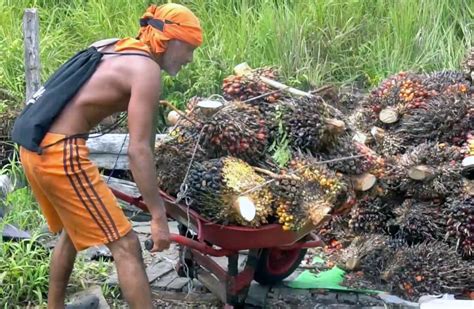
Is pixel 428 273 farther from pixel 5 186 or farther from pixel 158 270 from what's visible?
pixel 5 186

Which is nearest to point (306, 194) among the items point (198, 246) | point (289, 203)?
point (289, 203)

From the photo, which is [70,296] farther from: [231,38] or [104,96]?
[231,38]

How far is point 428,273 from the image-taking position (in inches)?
226

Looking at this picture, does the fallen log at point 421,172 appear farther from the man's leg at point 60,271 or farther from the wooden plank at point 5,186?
the wooden plank at point 5,186

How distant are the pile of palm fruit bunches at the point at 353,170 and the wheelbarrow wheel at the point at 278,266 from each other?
0.28 meters

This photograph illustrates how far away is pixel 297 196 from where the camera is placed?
5.03 meters

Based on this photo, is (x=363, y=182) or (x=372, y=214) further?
(x=372, y=214)

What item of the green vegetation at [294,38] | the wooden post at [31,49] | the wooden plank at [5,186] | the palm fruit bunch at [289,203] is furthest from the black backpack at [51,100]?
the green vegetation at [294,38]

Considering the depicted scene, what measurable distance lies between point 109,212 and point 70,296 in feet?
4.43

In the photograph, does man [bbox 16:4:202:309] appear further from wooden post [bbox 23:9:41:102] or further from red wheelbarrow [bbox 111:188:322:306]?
wooden post [bbox 23:9:41:102]

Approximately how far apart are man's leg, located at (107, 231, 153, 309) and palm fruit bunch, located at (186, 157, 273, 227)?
618mm

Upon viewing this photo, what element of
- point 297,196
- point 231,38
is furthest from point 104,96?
point 231,38

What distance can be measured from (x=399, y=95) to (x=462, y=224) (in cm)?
136

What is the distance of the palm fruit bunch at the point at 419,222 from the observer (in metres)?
6.05
